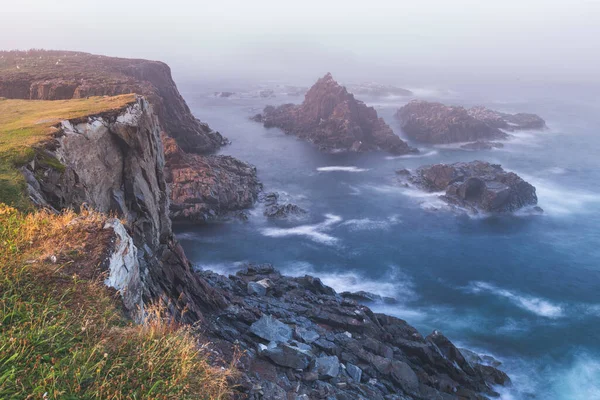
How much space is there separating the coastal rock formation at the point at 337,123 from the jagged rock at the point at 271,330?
62726 millimetres

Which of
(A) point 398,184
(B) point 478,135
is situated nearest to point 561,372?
(A) point 398,184

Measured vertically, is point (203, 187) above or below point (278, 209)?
above

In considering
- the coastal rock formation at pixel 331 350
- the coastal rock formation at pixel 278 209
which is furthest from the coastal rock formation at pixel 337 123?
the coastal rock formation at pixel 331 350

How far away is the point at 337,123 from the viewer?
86812mm

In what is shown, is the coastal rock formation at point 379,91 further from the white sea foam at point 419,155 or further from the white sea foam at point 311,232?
the white sea foam at point 311,232

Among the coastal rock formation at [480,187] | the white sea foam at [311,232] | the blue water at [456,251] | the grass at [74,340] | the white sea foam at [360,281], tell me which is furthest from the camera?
the coastal rock formation at [480,187]

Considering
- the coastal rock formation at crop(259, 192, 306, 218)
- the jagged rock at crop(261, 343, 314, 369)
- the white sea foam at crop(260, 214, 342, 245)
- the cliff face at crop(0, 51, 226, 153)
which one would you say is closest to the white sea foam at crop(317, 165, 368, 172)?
the coastal rock formation at crop(259, 192, 306, 218)

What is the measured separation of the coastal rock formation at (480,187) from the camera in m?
55.3

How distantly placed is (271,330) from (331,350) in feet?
11.6

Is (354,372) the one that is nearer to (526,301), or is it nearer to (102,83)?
(526,301)

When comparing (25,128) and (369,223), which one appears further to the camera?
(369,223)

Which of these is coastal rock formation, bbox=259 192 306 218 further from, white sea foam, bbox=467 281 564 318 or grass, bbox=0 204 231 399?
grass, bbox=0 204 231 399

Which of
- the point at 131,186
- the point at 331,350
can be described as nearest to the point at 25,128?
the point at 131,186

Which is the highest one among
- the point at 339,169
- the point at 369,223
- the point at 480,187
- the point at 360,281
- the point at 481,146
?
the point at 481,146
